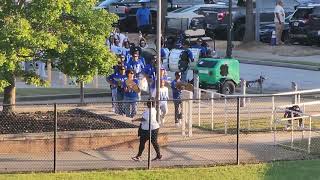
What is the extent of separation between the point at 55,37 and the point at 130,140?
8.29 ft

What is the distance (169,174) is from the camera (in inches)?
528

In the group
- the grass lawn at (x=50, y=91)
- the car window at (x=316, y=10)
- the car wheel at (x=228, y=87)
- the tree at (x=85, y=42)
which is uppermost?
the car window at (x=316, y=10)

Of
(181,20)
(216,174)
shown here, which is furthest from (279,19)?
Result: (216,174)

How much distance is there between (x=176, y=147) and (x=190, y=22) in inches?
918

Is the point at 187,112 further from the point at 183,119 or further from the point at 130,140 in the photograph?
the point at 130,140

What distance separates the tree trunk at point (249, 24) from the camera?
36781mm

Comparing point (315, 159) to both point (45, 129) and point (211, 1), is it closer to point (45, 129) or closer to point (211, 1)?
point (45, 129)

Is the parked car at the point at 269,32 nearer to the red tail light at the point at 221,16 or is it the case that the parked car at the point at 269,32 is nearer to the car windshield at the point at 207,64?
the red tail light at the point at 221,16

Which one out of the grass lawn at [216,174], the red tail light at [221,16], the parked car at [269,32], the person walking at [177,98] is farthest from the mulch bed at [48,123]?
the red tail light at [221,16]

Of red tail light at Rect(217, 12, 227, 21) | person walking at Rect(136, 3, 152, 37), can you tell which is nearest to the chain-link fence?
red tail light at Rect(217, 12, 227, 21)

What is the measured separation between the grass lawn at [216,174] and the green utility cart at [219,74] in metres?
8.36

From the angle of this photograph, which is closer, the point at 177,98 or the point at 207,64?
the point at 177,98

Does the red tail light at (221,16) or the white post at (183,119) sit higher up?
the red tail light at (221,16)

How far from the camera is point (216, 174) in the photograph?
44.6 ft
